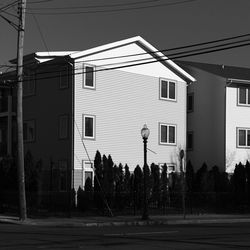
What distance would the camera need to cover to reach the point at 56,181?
36.7m

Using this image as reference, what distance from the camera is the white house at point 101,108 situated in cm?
3559

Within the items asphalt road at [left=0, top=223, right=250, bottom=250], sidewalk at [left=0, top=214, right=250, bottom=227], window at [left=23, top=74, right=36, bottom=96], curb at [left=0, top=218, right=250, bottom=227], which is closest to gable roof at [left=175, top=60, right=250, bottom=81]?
window at [left=23, top=74, right=36, bottom=96]

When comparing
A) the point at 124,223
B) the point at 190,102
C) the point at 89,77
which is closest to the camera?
the point at 124,223

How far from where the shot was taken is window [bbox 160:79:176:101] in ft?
130

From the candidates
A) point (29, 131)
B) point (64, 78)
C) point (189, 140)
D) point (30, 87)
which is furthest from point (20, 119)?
point (189, 140)

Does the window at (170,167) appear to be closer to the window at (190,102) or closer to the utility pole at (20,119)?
the window at (190,102)

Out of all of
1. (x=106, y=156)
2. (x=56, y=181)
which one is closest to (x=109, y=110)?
(x=106, y=156)

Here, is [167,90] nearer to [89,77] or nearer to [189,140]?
[189,140]

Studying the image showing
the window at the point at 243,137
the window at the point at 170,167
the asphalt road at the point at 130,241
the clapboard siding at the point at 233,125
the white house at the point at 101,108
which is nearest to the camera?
the asphalt road at the point at 130,241

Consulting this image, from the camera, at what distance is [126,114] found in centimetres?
3788

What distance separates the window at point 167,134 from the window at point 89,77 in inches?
231

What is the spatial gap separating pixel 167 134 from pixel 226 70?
8.86 metres

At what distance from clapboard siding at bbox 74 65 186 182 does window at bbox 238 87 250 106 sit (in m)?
3.99

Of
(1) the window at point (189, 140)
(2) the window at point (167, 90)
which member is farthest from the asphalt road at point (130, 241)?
(1) the window at point (189, 140)
